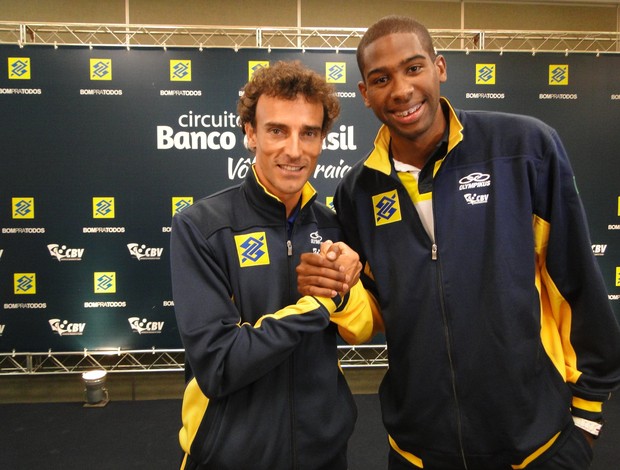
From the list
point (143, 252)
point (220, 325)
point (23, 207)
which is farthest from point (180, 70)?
point (220, 325)

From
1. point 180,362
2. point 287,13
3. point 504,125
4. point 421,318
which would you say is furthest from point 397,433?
point 287,13

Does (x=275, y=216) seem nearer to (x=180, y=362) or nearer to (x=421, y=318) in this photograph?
(x=421, y=318)

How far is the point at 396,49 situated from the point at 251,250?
679mm

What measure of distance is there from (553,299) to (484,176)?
391 millimetres

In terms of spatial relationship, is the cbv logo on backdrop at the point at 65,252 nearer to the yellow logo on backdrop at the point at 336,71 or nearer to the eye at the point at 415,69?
the yellow logo on backdrop at the point at 336,71

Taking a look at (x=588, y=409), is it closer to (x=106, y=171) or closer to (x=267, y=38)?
(x=106, y=171)

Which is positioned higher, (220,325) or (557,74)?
(557,74)

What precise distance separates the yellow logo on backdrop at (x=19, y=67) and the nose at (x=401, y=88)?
320 cm

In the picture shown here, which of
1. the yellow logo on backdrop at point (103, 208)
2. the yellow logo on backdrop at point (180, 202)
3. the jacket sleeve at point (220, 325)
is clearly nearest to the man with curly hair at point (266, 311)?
the jacket sleeve at point (220, 325)

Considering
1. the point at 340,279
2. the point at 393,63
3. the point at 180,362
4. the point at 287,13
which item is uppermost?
the point at 287,13

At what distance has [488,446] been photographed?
1106 mm

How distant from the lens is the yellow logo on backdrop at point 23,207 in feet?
10.5

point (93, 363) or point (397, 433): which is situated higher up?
point (397, 433)

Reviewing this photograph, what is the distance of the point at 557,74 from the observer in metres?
3.37
